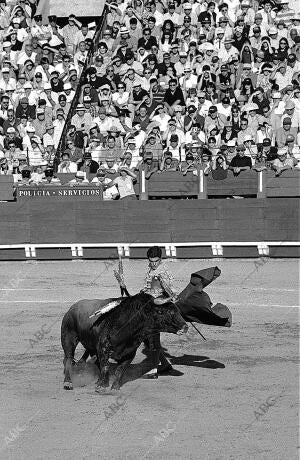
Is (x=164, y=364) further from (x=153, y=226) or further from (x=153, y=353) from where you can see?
(x=153, y=226)

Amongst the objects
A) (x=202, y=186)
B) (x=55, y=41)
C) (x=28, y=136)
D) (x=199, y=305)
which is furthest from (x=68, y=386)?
(x=55, y=41)

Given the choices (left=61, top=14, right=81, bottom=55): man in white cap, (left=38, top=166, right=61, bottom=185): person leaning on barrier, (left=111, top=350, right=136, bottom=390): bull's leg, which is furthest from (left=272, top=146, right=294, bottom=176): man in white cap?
(left=111, top=350, right=136, bottom=390): bull's leg

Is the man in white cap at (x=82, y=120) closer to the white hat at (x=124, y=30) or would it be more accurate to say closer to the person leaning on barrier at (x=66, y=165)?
the person leaning on barrier at (x=66, y=165)

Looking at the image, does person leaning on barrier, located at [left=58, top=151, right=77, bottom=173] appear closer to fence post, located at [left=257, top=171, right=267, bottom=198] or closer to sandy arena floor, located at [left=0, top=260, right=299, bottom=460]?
fence post, located at [left=257, top=171, right=267, bottom=198]

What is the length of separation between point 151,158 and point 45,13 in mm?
5560

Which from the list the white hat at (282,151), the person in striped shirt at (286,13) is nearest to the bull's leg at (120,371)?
the white hat at (282,151)

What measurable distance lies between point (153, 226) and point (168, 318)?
34.1 ft

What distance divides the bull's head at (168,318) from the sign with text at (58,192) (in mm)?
10608

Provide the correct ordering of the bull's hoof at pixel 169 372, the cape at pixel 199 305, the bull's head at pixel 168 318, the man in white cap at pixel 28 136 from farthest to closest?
1. the man in white cap at pixel 28 136
2. the bull's hoof at pixel 169 372
3. the cape at pixel 199 305
4. the bull's head at pixel 168 318

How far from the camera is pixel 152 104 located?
19500mm

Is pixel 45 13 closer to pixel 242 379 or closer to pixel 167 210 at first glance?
pixel 167 210

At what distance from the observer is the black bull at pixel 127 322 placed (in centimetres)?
943

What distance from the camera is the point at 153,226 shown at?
19.7 m

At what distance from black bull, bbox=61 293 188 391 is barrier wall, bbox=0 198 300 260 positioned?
9.33m
